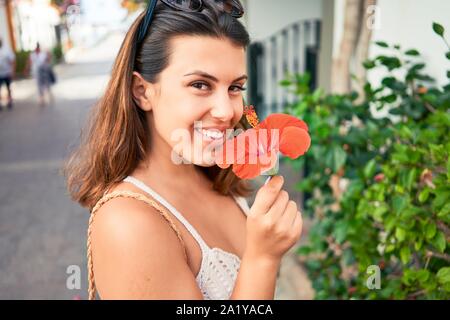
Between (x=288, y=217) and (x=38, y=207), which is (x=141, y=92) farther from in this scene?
(x=38, y=207)

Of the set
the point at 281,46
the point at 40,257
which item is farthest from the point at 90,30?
the point at 40,257

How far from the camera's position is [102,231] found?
3.65 ft

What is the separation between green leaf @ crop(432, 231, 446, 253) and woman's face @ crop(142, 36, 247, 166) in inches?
31.4

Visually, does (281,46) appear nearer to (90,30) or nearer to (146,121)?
(146,121)

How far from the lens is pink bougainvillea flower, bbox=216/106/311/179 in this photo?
96 centimetres

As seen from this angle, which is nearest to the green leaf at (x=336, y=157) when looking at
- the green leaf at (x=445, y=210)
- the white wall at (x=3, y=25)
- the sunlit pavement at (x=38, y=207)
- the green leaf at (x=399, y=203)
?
the green leaf at (x=399, y=203)

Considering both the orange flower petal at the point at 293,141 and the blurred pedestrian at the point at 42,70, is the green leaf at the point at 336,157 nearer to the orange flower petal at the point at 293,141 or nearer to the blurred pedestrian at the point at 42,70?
the orange flower petal at the point at 293,141

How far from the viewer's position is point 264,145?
977 mm

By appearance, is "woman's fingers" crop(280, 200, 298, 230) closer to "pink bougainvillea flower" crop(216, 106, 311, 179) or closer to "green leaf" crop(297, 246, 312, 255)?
"pink bougainvillea flower" crop(216, 106, 311, 179)

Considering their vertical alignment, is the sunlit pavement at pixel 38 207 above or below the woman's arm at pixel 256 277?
Result: below

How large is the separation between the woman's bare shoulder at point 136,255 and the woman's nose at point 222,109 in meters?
0.25

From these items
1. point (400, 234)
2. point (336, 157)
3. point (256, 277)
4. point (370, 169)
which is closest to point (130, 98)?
point (256, 277)

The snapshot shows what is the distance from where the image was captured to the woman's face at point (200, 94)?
1141 mm
